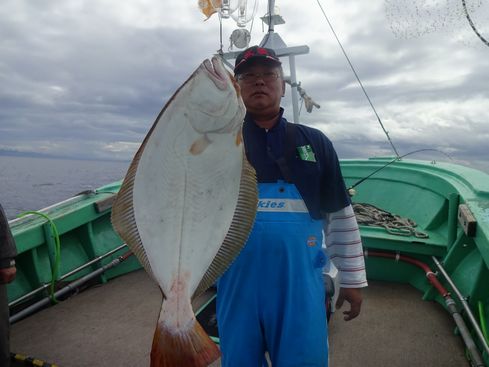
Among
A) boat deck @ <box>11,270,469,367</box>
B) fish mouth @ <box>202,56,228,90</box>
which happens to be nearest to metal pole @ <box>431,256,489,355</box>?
boat deck @ <box>11,270,469,367</box>

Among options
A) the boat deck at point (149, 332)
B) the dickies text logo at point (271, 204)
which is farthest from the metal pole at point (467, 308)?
the dickies text logo at point (271, 204)

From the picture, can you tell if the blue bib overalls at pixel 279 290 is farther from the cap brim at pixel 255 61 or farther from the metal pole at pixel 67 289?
the metal pole at pixel 67 289

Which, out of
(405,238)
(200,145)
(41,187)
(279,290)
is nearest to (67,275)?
(279,290)

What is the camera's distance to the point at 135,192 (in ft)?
4.24

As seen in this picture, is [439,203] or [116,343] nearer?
[116,343]

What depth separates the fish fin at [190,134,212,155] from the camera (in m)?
1.28

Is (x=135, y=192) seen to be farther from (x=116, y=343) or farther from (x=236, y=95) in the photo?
(x=116, y=343)

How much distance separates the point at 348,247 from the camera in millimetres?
1908

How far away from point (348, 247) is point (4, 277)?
7.39 feet

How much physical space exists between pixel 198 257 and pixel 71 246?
3527 millimetres

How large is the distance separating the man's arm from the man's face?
66 cm

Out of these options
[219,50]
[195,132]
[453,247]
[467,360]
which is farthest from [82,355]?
[219,50]

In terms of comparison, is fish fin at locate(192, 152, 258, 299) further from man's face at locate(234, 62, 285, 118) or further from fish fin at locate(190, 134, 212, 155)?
Answer: man's face at locate(234, 62, 285, 118)

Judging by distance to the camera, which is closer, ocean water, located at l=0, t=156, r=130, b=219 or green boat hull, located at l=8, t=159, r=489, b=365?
green boat hull, located at l=8, t=159, r=489, b=365
